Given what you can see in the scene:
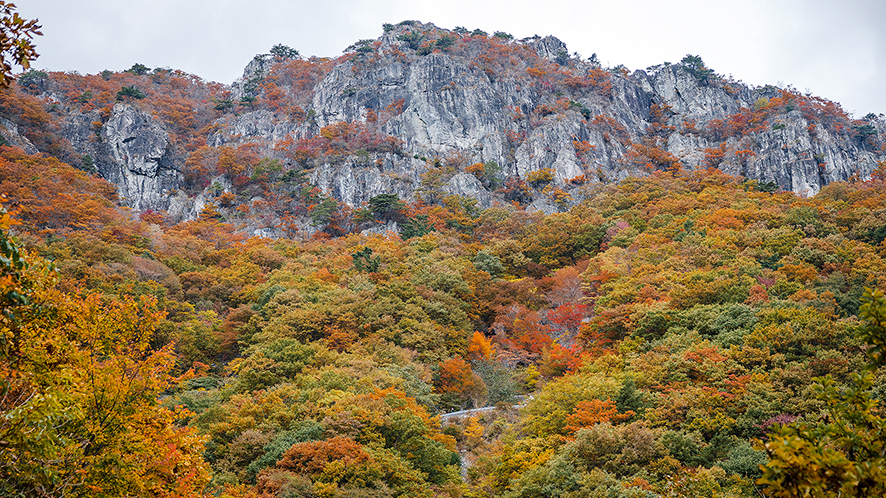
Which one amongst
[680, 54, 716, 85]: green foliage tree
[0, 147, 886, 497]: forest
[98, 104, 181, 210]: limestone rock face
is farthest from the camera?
[680, 54, 716, 85]: green foliage tree

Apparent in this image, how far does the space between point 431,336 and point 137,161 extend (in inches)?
1641

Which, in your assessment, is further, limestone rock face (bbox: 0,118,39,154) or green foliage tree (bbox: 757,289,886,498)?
limestone rock face (bbox: 0,118,39,154)

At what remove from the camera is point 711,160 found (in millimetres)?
55438

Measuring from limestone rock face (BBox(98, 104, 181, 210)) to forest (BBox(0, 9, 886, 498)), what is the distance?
1871mm

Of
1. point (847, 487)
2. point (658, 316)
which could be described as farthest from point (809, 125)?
point (847, 487)

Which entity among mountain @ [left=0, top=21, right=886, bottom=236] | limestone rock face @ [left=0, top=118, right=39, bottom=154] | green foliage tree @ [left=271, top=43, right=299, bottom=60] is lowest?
limestone rock face @ [left=0, top=118, right=39, bottom=154]

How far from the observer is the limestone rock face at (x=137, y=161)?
49094 millimetres

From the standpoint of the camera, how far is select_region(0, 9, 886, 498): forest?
602 centimetres

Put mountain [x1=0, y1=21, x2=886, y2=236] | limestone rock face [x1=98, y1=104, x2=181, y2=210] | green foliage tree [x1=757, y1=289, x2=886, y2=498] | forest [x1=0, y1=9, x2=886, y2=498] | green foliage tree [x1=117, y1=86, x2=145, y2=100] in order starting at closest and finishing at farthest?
1. green foliage tree [x1=757, y1=289, x2=886, y2=498]
2. forest [x1=0, y1=9, x2=886, y2=498]
3. limestone rock face [x1=98, y1=104, x2=181, y2=210]
4. mountain [x1=0, y1=21, x2=886, y2=236]
5. green foliage tree [x1=117, y1=86, x2=145, y2=100]

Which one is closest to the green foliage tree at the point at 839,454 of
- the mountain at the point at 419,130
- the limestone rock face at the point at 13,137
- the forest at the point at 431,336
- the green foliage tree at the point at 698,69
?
the forest at the point at 431,336

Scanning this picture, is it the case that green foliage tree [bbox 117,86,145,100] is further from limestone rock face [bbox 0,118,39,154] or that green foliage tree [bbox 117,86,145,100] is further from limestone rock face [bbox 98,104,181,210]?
limestone rock face [bbox 0,118,39,154]

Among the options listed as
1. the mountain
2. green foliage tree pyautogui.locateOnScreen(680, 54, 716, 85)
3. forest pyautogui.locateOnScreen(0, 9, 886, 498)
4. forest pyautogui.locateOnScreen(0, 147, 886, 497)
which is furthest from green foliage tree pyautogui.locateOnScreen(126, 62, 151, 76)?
green foliage tree pyautogui.locateOnScreen(680, 54, 716, 85)

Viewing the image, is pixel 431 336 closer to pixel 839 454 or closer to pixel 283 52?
pixel 839 454

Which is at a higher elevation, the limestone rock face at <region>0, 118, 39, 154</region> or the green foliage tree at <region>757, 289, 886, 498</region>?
the limestone rock face at <region>0, 118, 39, 154</region>
